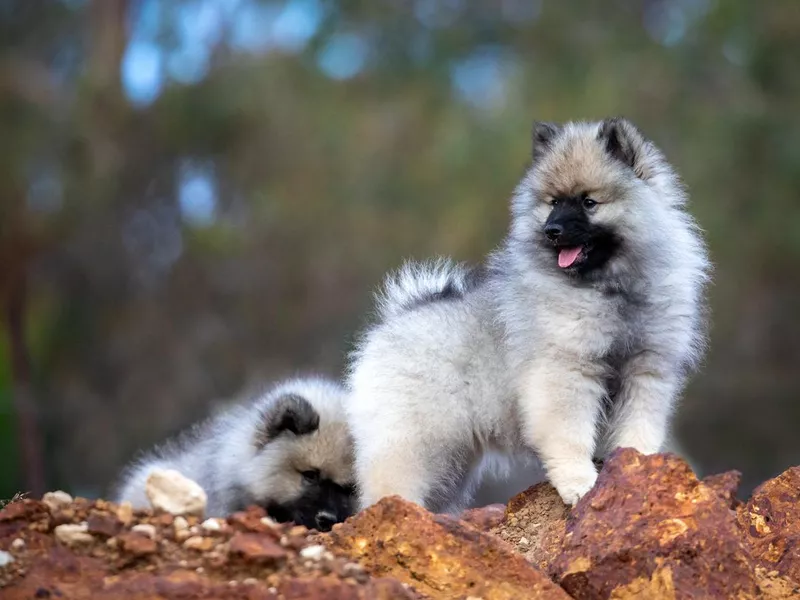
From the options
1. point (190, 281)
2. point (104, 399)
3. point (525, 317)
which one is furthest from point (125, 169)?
point (525, 317)

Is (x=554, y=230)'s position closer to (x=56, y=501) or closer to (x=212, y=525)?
(x=212, y=525)

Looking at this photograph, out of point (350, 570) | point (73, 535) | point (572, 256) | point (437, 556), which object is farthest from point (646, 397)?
point (73, 535)

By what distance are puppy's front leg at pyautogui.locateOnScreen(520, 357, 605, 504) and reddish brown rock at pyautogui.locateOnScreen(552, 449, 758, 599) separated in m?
0.53

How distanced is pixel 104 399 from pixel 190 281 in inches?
75.1

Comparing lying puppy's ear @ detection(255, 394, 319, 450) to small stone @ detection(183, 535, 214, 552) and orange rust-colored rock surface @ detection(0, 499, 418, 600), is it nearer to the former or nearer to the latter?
orange rust-colored rock surface @ detection(0, 499, 418, 600)

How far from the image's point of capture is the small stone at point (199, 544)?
149 inches

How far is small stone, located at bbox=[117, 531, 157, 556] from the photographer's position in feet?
12.3

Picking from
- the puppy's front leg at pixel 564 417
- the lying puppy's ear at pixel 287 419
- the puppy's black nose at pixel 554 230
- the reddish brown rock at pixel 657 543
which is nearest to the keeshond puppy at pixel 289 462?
the lying puppy's ear at pixel 287 419

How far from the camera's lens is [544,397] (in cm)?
504

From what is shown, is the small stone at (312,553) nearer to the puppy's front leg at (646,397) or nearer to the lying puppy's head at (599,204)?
the puppy's front leg at (646,397)

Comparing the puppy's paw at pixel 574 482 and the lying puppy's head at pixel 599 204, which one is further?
the lying puppy's head at pixel 599 204

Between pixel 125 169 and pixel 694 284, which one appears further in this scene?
pixel 125 169

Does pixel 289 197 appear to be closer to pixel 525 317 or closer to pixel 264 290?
pixel 264 290

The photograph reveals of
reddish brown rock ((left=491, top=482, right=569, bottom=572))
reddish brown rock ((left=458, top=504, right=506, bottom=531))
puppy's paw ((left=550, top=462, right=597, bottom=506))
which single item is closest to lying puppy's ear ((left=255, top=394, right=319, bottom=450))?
reddish brown rock ((left=458, top=504, right=506, bottom=531))
